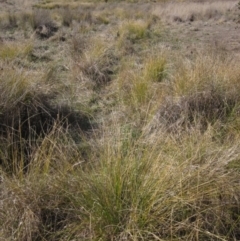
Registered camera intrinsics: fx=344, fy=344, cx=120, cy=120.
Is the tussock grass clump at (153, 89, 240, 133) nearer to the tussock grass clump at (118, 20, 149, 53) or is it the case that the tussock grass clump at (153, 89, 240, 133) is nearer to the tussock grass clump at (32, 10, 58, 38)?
the tussock grass clump at (118, 20, 149, 53)

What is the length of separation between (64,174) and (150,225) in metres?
0.62

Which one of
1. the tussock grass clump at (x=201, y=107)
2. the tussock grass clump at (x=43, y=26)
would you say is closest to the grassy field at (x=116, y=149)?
the tussock grass clump at (x=201, y=107)

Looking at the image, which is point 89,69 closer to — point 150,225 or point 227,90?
point 227,90

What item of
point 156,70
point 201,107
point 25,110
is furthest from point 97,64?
point 201,107

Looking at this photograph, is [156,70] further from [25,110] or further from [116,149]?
[116,149]

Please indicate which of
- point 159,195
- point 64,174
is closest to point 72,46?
point 64,174

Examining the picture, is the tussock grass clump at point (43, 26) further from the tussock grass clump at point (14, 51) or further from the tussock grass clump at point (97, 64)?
the tussock grass clump at point (97, 64)

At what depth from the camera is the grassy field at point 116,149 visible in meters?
1.81

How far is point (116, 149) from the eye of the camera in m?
2.11

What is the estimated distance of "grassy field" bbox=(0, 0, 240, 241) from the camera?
5.93 feet

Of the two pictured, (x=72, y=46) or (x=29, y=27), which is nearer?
(x=72, y=46)

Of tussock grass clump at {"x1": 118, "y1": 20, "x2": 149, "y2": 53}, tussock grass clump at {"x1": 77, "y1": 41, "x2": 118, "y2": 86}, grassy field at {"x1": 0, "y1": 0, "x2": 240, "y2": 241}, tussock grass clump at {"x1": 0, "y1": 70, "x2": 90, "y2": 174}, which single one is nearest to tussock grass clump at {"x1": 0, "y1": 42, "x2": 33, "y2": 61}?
grassy field at {"x1": 0, "y1": 0, "x2": 240, "y2": 241}

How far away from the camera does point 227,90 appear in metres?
3.44

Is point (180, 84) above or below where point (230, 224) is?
above
